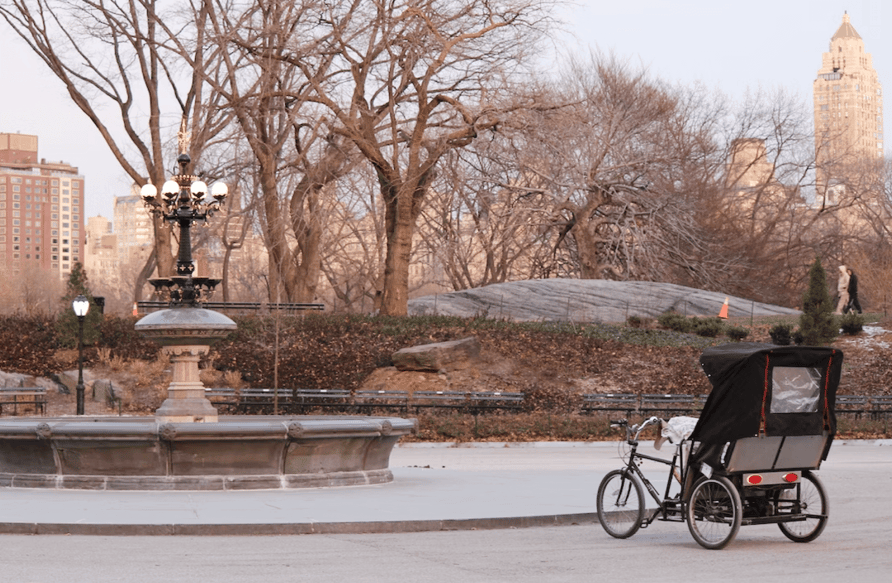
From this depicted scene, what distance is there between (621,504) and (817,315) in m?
25.0

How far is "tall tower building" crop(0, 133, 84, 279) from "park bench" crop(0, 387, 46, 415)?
336ft

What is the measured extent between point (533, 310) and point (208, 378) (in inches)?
517

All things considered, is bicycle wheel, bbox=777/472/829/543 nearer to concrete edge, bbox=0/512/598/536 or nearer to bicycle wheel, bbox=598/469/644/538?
bicycle wheel, bbox=598/469/644/538

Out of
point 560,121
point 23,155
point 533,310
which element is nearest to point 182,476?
point 560,121

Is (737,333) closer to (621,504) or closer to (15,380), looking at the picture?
(15,380)

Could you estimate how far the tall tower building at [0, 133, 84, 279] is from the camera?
136m

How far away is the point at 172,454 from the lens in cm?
1340

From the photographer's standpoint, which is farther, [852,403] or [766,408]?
[852,403]

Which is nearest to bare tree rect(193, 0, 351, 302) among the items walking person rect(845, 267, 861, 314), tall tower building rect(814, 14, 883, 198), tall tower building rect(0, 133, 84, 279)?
walking person rect(845, 267, 861, 314)

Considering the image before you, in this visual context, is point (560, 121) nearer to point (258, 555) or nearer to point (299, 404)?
point (299, 404)

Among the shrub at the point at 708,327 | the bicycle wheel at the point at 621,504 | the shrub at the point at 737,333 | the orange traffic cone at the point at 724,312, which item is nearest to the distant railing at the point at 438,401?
the shrub at the point at 737,333

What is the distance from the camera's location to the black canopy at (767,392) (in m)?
9.44

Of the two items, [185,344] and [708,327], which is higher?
[708,327]

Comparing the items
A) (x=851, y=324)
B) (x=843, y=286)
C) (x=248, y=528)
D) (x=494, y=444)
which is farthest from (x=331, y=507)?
(x=843, y=286)
